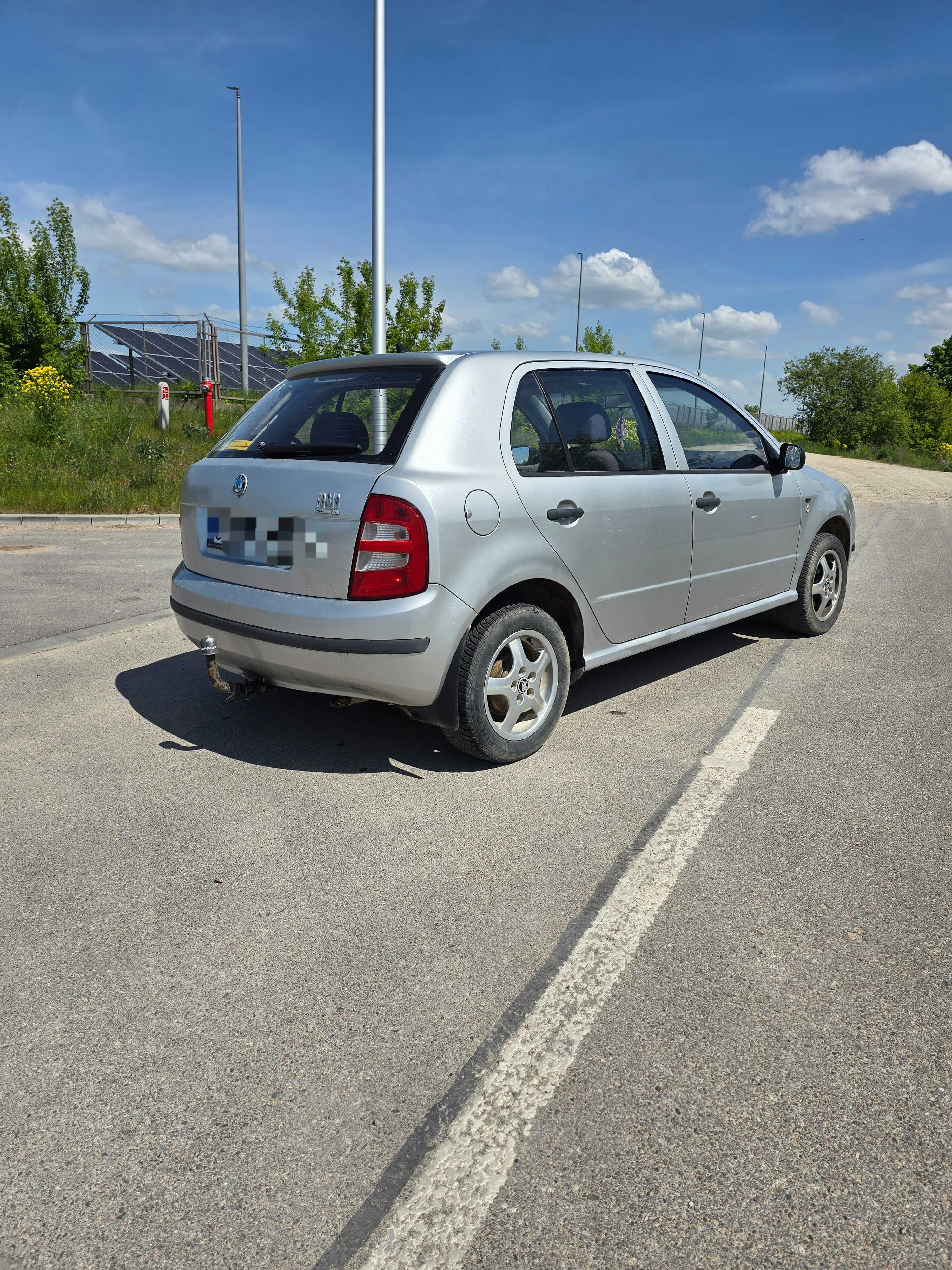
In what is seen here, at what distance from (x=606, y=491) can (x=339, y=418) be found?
1262 millimetres

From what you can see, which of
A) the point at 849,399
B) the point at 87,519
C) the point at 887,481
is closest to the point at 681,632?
the point at 87,519

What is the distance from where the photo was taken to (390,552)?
3.45m

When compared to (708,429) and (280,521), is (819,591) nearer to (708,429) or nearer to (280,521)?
(708,429)

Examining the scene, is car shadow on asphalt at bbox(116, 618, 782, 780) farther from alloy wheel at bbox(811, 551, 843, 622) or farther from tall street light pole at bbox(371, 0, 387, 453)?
tall street light pole at bbox(371, 0, 387, 453)

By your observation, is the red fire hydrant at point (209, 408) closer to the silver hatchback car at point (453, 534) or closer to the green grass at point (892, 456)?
the silver hatchback car at point (453, 534)

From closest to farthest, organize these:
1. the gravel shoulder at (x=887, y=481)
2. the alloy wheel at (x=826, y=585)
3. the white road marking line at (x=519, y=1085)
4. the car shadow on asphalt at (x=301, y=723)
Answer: the white road marking line at (x=519, y=1085) < the car shadow on asphalt at (x=301, y=723) < the alloy wheel at (x=826, y=585) < the gravel shoulder at (x=887, y=481)

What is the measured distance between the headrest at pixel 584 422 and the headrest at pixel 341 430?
926 millimetres

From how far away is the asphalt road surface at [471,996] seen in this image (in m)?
1.77

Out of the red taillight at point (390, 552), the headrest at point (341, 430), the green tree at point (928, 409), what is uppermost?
the green tree at point (928, 409)

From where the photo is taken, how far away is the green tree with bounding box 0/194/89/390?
21.5m

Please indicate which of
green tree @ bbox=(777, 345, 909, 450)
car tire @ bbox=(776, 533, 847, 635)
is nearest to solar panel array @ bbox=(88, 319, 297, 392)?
car tire @ bbox=(776, 533, 847, 635)

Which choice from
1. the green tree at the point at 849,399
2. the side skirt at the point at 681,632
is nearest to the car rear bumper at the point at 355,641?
the side skirt at the point at 681,632

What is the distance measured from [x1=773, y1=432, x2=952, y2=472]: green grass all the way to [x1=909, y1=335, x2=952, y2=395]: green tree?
43.6 m

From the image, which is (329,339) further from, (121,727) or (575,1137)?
(575,1137)
